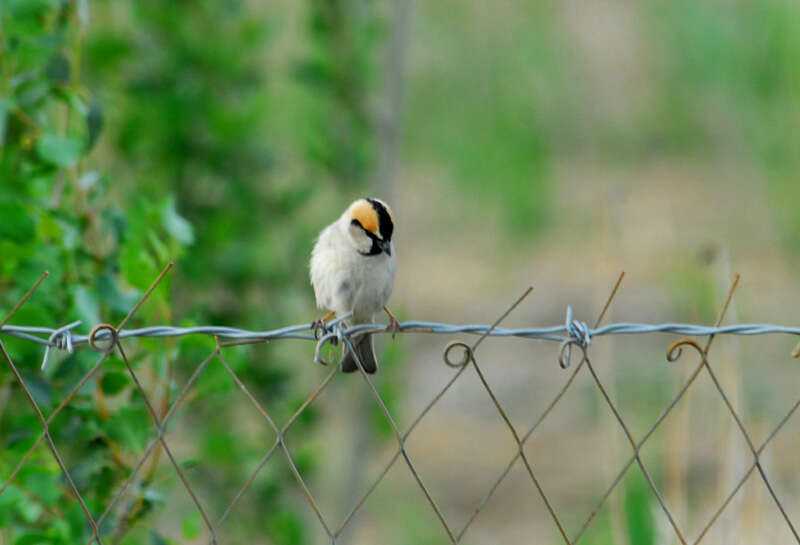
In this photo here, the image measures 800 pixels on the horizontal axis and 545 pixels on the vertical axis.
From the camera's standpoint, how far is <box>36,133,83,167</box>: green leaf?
82.7 inches

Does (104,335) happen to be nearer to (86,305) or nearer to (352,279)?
Result: (86,305)

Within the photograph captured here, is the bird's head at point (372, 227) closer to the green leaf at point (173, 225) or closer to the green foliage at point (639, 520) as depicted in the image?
the green leaf at point (173, 225)

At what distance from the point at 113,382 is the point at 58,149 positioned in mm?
490

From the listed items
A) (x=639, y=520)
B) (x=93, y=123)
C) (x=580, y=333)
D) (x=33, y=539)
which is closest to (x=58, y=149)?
(x=93, y=123)

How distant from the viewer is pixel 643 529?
2.65 m

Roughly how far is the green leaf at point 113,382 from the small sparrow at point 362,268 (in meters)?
0.48

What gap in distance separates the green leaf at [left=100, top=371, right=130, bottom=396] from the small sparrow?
481 millimetres

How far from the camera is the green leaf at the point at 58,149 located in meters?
2.10

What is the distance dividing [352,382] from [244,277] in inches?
26.2

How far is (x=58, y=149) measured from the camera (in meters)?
2.11

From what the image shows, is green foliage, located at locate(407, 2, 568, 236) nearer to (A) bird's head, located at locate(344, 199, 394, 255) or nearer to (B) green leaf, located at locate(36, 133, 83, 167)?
(A) bird's head, located at locate(344, 199, 394, 255)

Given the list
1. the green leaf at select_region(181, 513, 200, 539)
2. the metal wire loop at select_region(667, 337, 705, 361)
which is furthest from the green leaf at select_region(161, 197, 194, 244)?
the metal wire loop at select_region(667, 337, 705, 361)

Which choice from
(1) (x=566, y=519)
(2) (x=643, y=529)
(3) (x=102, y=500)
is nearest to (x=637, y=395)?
(1) (x=566, y=519)

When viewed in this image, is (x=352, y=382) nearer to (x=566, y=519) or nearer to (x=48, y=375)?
(x=48, y=375)
